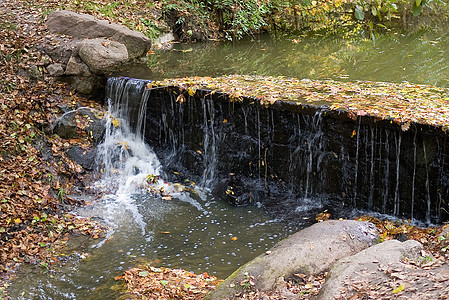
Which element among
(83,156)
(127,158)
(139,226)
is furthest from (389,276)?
(83,156)

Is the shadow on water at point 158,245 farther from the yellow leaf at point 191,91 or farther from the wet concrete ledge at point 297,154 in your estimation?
the yellow leaf at point 191,91

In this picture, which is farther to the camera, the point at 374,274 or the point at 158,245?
the point at 158,245

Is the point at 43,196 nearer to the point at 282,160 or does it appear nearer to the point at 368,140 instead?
the point at 282,160

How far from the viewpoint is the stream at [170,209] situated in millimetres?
5770

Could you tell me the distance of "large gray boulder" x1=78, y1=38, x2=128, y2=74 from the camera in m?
9.80

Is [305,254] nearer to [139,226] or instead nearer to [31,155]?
[139,226]

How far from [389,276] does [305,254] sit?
3.92ft

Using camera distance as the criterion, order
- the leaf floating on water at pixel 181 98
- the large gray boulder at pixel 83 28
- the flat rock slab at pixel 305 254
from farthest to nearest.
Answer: the large gray boulder at pixel 83 28 < the leaf floating on water at pixel 181 98 < the flat rock slab at pixel 305 254

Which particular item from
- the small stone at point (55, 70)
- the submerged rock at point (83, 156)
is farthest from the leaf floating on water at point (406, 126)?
the small stone at point (55, 70)

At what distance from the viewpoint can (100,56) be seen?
9812mm

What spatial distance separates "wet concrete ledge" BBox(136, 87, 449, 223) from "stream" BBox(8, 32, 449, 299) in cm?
46

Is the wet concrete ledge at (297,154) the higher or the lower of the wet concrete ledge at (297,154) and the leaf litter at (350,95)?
the lower

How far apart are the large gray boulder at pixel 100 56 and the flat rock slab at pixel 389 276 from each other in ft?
24.3

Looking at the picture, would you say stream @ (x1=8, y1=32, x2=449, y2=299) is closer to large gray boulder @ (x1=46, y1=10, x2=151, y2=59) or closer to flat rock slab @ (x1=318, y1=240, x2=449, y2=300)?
large gray boulder @ (x1=46, y1=10, x2=151, y2=59)
